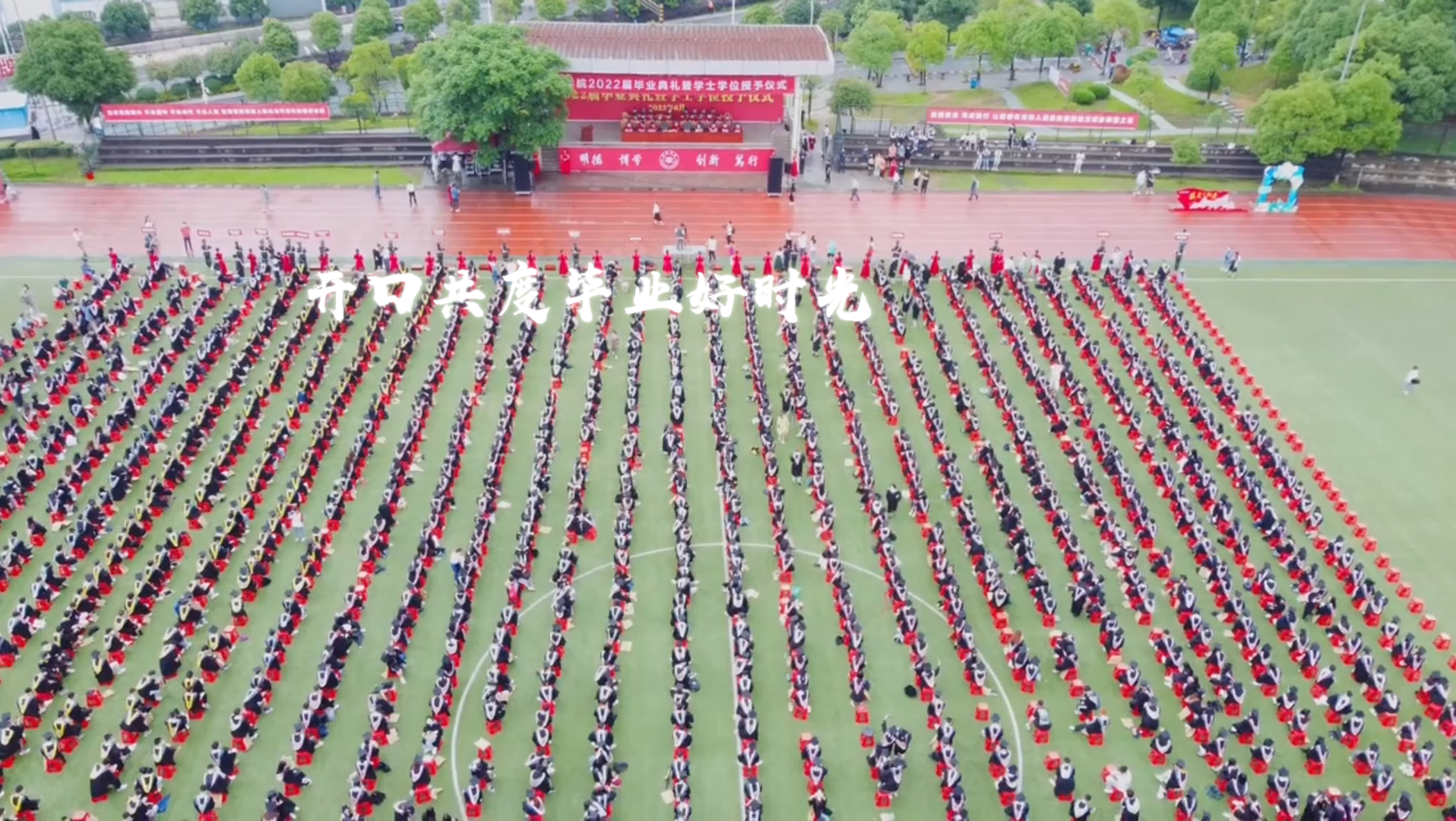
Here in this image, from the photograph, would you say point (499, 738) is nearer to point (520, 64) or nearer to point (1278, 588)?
point (1278, 588)

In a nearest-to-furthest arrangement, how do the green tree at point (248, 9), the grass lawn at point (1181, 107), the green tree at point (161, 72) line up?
the grass lawn at point (1181, 107), the green tree at point (161, 72), the green tree at point (248, 9)

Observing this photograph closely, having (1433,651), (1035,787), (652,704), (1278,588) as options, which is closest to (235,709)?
(652,704)

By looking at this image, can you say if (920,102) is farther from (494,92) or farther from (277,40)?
(277,40)

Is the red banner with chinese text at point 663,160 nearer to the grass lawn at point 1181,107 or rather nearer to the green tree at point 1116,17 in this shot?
the grass lawn at point 1181,107

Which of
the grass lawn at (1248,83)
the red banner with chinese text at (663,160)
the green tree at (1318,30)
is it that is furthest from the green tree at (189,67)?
the green tree at (1318,30)

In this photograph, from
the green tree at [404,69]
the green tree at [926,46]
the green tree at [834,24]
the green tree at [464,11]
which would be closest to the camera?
the green tree at [404,69]

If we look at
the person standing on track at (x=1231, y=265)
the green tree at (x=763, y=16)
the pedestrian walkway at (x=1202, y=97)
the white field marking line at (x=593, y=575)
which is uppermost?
the green tree at (x=763, y=16)
